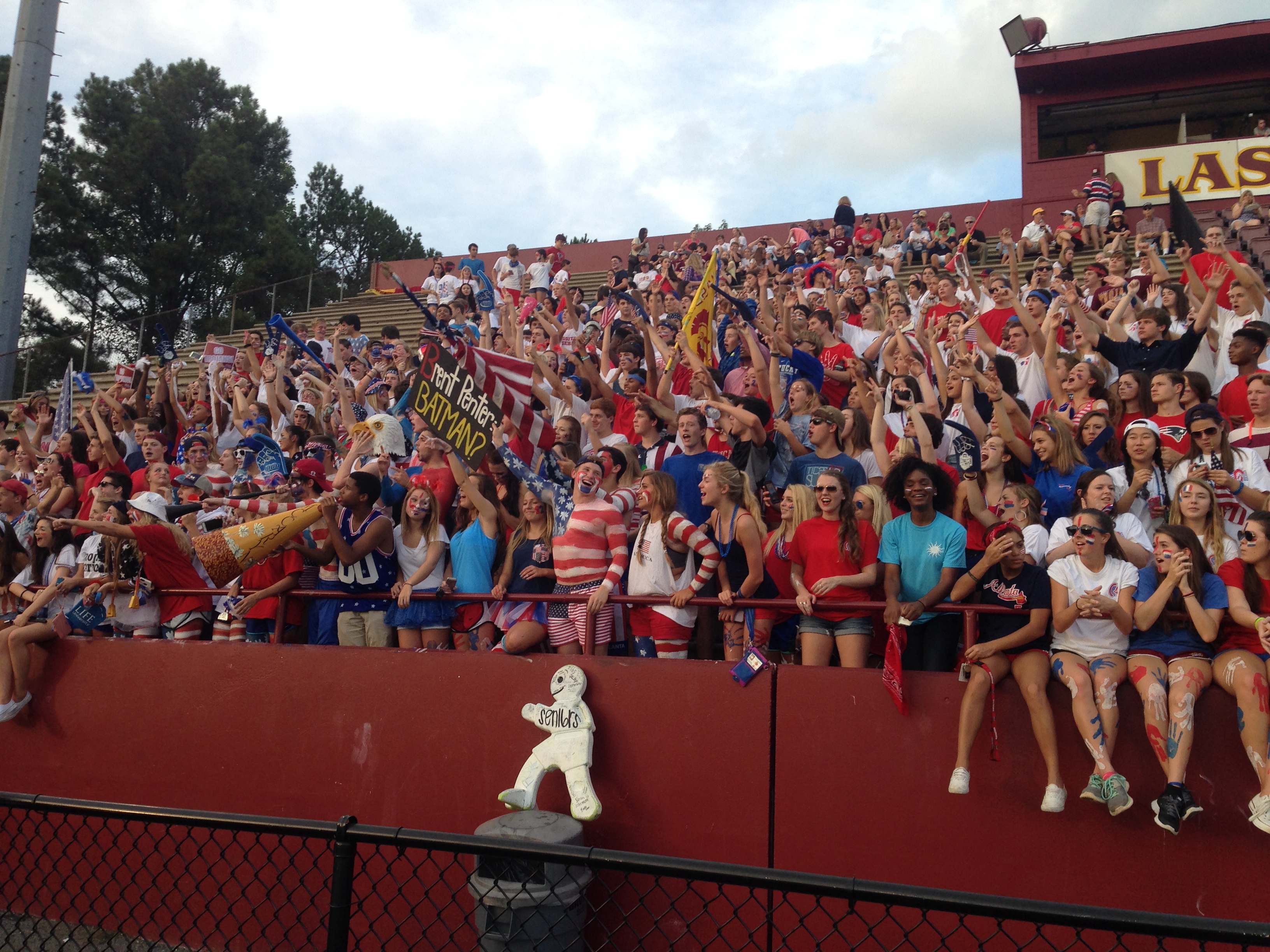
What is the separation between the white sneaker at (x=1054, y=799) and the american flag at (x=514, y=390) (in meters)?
4.64

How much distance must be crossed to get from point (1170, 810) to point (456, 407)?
4915 millimetres

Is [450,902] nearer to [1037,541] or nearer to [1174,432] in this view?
[1037,541]

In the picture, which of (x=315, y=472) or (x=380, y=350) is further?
(x=380, y=350)

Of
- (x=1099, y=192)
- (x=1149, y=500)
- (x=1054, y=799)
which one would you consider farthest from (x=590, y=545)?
(x=1099, y=192)

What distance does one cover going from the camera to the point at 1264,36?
21484 millimetres

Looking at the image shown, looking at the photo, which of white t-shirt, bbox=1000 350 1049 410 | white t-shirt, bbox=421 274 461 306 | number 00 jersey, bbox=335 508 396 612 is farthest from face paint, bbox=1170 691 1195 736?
white t-shirt, bbox=421 274 461 306

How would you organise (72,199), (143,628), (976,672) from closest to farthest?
(976,672) → (143,628) → (72,199)

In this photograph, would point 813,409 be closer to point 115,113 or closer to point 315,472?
point 315,472

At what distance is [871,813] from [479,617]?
3.07 m

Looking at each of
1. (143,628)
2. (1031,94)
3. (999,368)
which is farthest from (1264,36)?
(143,628)

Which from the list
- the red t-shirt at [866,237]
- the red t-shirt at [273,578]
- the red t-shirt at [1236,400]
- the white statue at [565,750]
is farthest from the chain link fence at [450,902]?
the red t-shirt at [866,237]

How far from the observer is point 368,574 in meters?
7.48

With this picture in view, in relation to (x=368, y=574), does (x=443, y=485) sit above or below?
above

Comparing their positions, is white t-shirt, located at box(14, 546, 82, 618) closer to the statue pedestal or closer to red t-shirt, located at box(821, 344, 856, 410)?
the statue pedestal
